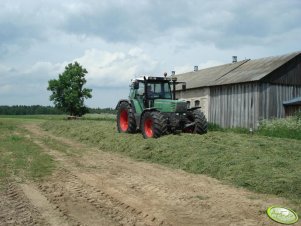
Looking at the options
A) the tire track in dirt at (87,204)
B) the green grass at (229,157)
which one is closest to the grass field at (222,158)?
the green grass at (229,157)

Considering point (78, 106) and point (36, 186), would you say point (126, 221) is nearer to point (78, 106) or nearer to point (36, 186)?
point (36, 186)

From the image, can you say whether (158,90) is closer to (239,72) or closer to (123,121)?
(123,121)

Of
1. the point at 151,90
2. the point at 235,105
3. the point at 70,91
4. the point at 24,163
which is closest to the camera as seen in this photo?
the point at 24,163

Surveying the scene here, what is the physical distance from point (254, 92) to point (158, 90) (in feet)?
29.7

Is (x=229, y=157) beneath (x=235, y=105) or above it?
beneath

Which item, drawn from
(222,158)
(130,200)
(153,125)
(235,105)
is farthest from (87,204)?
(235,105)

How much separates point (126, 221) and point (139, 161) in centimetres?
593

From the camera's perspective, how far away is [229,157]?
1008cm

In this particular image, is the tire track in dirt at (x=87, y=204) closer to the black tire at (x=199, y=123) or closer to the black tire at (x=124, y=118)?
the black tire at (x=199, y=123)

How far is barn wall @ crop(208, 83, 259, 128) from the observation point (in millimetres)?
23375

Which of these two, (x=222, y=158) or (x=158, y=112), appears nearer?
(x=222, y=158)

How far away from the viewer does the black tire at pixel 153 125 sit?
46.6 ft

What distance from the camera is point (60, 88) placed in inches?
1976

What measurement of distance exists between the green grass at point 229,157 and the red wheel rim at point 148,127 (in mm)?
474
